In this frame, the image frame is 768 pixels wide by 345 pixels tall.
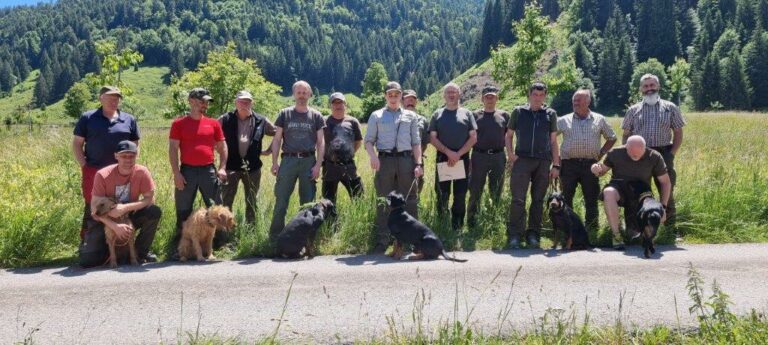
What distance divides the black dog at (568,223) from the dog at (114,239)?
5.12 meters

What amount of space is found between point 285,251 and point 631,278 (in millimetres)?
3830

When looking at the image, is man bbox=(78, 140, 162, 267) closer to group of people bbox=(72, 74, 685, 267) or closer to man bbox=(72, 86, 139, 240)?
group of people bbox=(72, 74, 685, 267)

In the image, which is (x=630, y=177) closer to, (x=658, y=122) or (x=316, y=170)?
(x=658, y=122)

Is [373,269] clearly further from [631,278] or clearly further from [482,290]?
[631,278]

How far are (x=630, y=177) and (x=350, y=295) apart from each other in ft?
14.6

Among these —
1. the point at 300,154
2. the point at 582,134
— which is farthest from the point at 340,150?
the point at 582,134

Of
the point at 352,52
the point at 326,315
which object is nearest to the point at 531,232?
the point at 326,315

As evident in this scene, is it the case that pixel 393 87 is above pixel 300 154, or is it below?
above

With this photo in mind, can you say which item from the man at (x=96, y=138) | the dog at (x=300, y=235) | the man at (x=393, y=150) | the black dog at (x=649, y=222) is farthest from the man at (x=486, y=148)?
the man at (x=96, y=138)

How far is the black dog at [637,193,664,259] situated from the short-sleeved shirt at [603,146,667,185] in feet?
2.02

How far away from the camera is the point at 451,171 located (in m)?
7.61

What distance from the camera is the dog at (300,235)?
6629mm

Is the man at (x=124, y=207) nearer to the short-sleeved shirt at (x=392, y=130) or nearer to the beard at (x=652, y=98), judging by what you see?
the short-sleeved shirt at (x=392, y=130)

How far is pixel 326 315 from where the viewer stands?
4555 millimetres
